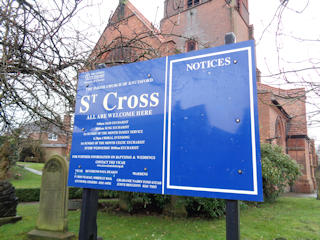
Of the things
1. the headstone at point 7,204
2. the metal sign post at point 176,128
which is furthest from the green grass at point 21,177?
the metal sign post at point 176,128

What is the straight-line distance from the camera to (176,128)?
2.26 meters

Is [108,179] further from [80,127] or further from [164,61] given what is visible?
[164,61]

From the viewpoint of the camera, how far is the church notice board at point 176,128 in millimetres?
1959

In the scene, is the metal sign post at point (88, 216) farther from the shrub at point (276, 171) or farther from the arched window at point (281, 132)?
the arched window at point (281, 132)

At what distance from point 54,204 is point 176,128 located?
15.1 ft

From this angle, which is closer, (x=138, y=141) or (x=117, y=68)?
(x=138, y=141)

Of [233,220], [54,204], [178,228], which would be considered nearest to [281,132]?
[178,228]

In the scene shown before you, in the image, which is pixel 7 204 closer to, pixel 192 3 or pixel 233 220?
pixel 233 220

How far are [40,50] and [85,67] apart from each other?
934 mm

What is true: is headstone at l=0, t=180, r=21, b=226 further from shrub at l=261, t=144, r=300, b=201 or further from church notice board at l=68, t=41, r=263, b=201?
shrub at l=261, t=144, r=300, b=201

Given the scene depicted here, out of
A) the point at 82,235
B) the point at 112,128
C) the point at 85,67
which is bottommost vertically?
the point at 82,235

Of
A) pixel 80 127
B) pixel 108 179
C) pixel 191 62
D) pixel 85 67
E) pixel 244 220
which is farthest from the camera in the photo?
pixel 244 220

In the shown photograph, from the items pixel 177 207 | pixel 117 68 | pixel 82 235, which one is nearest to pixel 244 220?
pixel 177 207

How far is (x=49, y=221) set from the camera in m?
5.39
